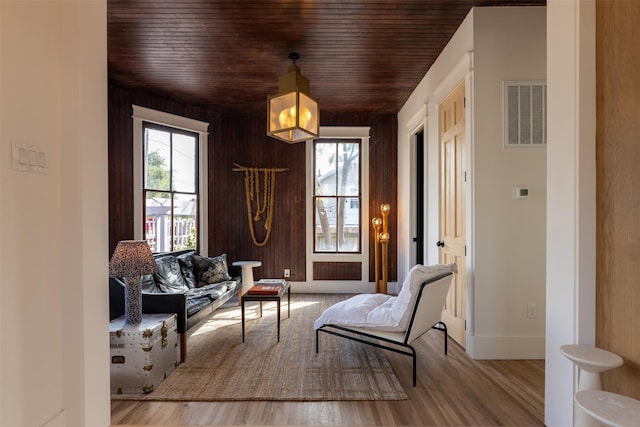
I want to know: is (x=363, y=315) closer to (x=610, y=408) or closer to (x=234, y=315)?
(x=610, y=408)

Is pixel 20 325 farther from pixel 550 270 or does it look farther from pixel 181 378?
pixel 550 270

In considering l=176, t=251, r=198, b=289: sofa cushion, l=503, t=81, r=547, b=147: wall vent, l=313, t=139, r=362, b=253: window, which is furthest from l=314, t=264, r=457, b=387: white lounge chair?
l=313, t=139, r=362, b=253: window

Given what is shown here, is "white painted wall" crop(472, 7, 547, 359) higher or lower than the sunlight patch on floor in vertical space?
higher

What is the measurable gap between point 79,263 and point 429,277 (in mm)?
2308

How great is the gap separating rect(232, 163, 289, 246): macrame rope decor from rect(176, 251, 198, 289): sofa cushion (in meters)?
1.36

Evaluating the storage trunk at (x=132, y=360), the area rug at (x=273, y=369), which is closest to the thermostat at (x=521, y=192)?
the area rug at (x=273, y=369)

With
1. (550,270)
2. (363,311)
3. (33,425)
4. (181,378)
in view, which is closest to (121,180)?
(181,378)

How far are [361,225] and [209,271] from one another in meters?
2.59

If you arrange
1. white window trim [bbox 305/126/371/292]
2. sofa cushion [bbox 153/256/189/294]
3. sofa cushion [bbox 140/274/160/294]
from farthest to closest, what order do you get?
→ white window trim [bbox 305/126/371/292] → sofa cushion [bbox 153/256/189/294] → sofa cushion [bbox 140/274/160/294]

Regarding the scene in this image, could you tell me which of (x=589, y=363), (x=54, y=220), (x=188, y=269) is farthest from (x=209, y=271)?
(x=589, y=363)

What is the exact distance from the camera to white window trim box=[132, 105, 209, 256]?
418 centimetres

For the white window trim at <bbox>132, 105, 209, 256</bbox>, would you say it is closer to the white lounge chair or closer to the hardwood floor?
the hardwood floor

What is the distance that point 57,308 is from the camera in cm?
161

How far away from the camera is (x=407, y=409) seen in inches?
79.4
